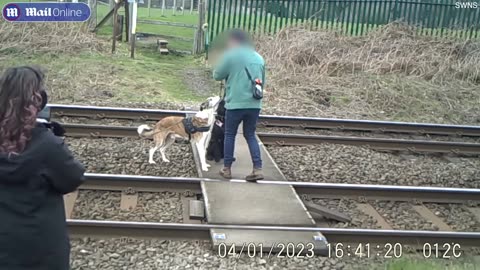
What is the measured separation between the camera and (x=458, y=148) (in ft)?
33.2

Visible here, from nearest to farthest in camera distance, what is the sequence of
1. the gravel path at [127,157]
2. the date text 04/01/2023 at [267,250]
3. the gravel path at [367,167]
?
the date text 04/01/2023 at [267,250] → the gravel path at [127,157] → the gravel path at [367,167]

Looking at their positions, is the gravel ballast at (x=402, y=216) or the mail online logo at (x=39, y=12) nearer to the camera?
the gravel ballast at (x=402, y=216)

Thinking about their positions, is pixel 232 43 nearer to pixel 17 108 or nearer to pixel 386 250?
pixel 386 250

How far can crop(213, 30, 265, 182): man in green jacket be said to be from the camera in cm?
723

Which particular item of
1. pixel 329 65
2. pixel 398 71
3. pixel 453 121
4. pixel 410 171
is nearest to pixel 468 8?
pixel 398 71

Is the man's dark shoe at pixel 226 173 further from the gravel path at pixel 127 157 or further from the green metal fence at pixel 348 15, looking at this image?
the green metal fence at pixel 348 15

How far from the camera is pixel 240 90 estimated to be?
23.6 ft

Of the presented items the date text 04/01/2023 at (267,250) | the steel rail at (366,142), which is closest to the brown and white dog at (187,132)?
the steel rail at (366,142)

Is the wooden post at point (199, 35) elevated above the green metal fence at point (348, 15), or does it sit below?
below

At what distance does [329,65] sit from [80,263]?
1077 cm

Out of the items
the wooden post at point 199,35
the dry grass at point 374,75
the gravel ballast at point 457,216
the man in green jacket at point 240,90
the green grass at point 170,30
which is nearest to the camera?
the gravel ballast at point 457,216

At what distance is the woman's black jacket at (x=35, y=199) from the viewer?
3.29 meters

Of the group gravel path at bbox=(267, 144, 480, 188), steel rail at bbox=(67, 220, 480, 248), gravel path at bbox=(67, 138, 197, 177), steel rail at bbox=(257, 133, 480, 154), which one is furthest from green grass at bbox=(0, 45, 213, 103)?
steel rail at bbox=(67, 220, 480, 248)

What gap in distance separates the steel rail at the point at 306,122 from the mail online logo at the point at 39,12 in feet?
4.63
